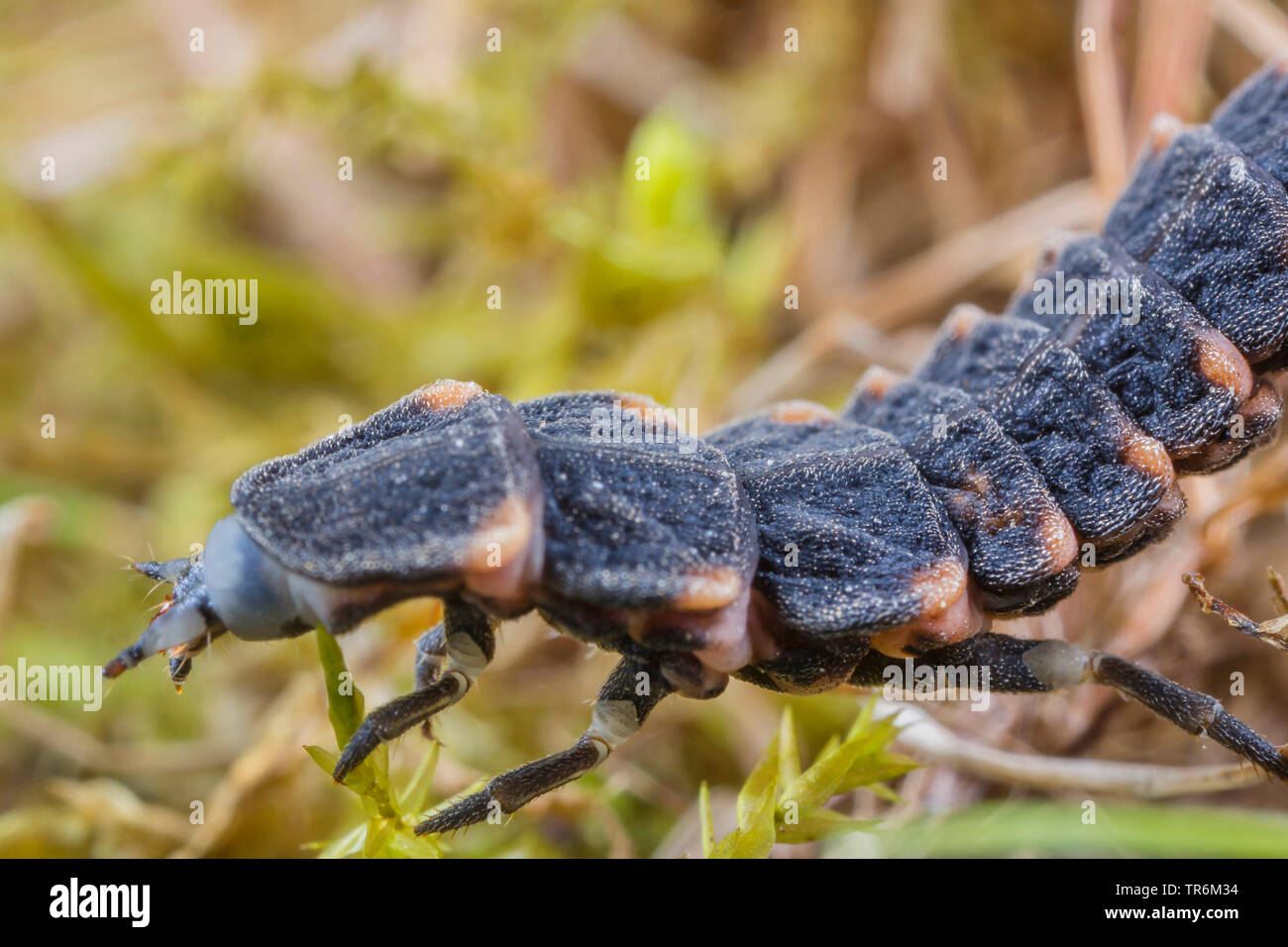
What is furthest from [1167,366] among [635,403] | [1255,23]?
[1255,23]

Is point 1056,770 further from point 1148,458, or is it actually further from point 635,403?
point 635,403

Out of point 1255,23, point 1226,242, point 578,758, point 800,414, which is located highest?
point 1255,23

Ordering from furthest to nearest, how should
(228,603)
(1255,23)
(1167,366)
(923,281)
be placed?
1. (923,281)
2. (1255,23)
3. (1167,366)
4. (228,603)

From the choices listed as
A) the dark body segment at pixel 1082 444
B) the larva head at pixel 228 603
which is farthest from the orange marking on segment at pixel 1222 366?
the larva head at pixel 228 603

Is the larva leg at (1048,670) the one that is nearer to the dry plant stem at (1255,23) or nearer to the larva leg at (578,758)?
the larva leg at (578,758)
